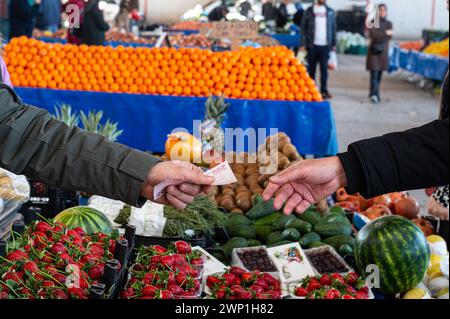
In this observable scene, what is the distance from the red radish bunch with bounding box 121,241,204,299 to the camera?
207 centimetres

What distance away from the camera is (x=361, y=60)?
18.3 metres

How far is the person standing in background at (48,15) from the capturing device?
12570 mm

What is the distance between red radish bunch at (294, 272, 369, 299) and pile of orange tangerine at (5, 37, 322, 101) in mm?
3296

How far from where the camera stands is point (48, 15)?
12.8 m

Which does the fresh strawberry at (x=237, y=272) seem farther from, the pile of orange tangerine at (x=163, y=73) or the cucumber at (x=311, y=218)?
the pile of orange tangerine at (x=163, y=73)

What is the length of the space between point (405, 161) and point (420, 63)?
1192cm

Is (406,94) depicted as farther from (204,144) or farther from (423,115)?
(204,144)

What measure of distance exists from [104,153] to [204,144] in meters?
2.89

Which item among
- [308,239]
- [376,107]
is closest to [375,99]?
[376,107]

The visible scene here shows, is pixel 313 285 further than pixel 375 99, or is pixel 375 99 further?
pixel 375 99

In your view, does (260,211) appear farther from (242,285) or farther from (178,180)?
(178,180)

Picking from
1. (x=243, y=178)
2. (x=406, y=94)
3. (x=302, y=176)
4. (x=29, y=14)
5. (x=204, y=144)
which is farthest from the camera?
(x=406, y=94)

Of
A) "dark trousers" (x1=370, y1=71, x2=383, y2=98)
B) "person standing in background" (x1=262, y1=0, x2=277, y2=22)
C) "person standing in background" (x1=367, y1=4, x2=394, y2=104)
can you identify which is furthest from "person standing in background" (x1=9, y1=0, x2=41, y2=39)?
"person standing in background" (x1=262, y1=0, x2=277, y2=22)
